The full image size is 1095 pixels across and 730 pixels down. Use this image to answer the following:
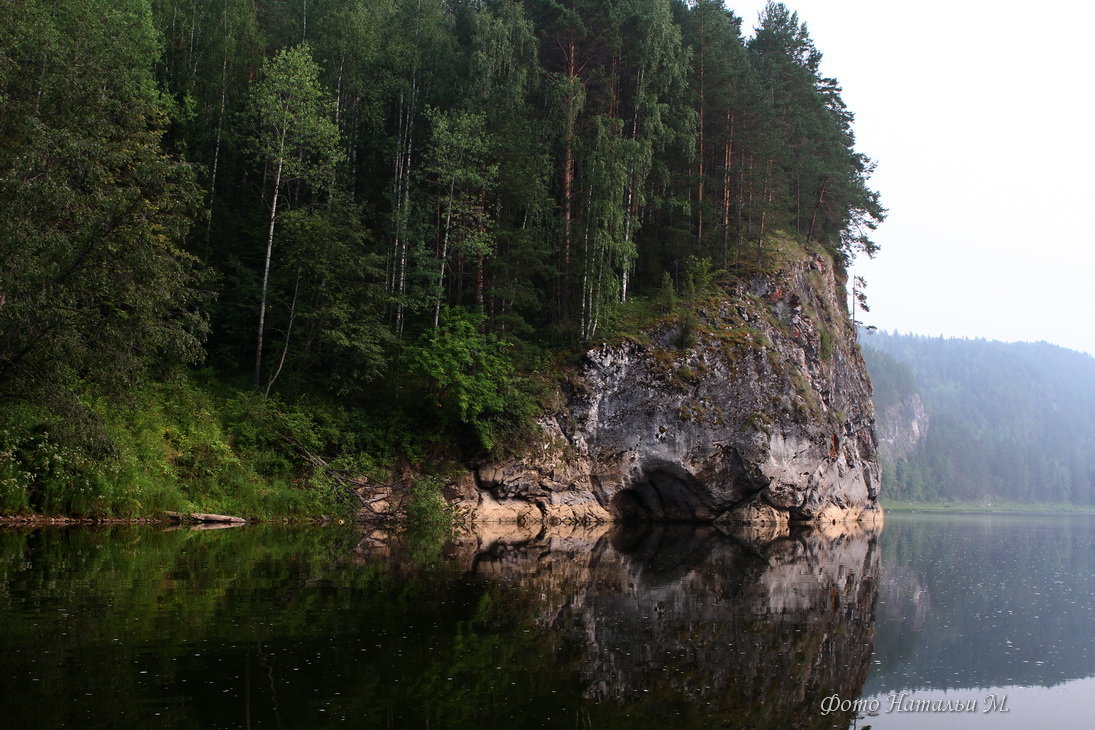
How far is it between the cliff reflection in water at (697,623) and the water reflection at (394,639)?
0.16 ft

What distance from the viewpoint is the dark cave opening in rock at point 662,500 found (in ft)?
120

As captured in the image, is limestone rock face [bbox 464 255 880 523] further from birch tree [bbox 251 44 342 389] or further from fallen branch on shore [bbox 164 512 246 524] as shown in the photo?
birch tree [bbox 251 44 342 389]

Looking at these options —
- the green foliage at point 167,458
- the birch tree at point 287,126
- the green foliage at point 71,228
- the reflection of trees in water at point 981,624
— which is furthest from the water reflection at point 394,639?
the birch tree at point 287,126

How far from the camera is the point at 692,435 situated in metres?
36.2

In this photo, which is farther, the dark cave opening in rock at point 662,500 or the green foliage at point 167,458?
the dark cave opening in rock at point 662,500

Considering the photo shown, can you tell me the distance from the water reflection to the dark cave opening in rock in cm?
1694

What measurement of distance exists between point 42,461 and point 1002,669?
2044 centimetres

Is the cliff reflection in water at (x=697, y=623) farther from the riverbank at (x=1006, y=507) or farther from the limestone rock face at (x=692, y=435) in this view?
the riverbank at (x=1006, y=507)

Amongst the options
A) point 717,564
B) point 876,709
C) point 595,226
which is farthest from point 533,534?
point 876,709

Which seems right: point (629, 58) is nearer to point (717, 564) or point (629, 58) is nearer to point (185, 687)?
point (717, 564)

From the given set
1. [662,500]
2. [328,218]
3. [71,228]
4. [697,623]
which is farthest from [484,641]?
[662,500]

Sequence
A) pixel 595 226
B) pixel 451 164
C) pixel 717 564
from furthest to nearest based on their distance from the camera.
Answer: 1. pixel 595 226
2. pixel 451 164
3. pixel 717 564

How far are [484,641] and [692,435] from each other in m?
26.6

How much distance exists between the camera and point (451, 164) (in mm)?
32562
